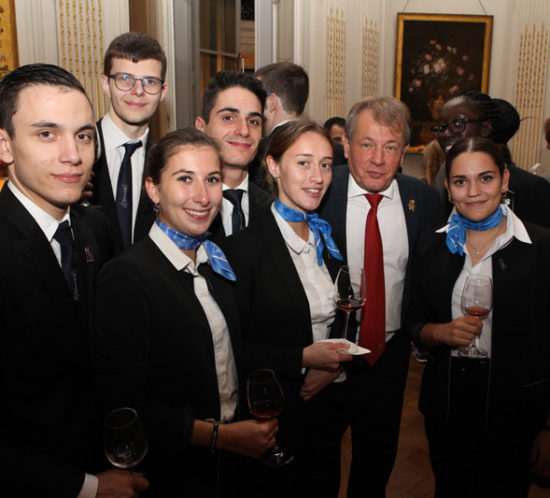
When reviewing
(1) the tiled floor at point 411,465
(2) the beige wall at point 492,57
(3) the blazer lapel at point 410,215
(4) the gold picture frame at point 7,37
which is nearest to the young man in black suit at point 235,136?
(3) the blazer lapel at point 410,215

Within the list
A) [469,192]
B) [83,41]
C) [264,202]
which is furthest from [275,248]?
[83,41]

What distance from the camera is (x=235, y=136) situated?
2357 millimetres

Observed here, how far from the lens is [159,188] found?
5.75 ft

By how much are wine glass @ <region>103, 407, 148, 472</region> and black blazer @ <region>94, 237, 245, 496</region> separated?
0.14m

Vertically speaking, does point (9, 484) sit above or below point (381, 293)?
below

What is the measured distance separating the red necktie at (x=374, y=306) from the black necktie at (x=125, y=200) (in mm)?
1161

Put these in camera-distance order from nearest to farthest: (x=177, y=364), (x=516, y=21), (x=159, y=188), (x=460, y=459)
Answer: (x=177, y=364), (x=159, y=188), (x=460, y=459), (x=516, y=21)

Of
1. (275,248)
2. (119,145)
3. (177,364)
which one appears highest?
(119,145)

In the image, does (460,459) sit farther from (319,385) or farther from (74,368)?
(74,368)

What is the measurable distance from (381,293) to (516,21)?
776 cm

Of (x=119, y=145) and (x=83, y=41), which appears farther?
(x=83, y=41)

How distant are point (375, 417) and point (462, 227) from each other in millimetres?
1028

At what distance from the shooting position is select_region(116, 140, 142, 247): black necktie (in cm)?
229

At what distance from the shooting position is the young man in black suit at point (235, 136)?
2359 mm
